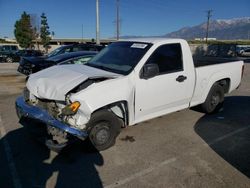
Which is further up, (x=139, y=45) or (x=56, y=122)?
(x=139, y=45)

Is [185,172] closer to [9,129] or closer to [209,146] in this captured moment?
[209,146]

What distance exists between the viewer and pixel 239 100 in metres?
7.84

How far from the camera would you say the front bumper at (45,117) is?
3.46m

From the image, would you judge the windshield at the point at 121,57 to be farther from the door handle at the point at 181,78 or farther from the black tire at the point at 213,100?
the black tire at the point at 213,100

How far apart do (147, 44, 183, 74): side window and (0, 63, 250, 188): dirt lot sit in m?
1.34

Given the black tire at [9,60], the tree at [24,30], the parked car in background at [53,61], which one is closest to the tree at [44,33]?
the tree at [24,30]

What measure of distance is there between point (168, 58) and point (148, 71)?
0.84 m

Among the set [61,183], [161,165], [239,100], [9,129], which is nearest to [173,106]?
[161,165]

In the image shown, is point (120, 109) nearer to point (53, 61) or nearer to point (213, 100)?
point (213, 100)

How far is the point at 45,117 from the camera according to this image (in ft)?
11.9

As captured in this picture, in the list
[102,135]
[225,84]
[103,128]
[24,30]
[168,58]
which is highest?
[24,30]

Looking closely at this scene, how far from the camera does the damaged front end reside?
3.49 meters

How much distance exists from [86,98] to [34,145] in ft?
5.18

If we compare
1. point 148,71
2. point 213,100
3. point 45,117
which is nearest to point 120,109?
point 148,71
